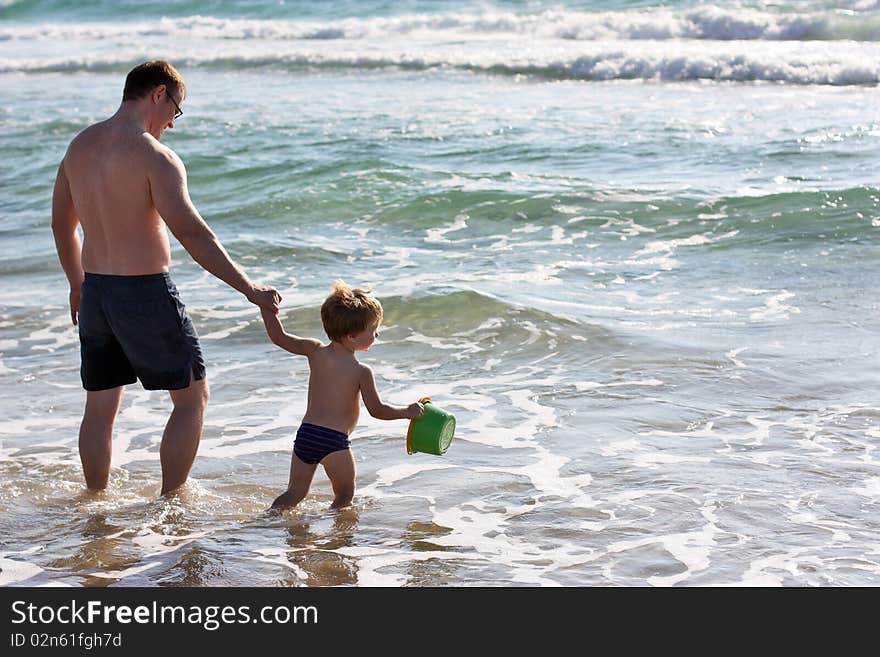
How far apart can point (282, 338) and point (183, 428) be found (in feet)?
2.21

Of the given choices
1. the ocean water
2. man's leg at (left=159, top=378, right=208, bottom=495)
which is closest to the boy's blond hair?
man's leg at (left=159, top=378, right=208, bottom=495)

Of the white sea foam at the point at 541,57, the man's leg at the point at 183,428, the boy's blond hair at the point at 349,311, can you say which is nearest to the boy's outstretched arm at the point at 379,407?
the boy's blond hair at the point at 349,311

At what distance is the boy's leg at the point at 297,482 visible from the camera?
4953 millimetres

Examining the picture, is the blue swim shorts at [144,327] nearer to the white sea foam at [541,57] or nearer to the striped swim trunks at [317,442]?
the striped swim trunks at [317,442]

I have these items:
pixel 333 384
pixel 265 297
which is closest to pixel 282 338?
pixel 265 297

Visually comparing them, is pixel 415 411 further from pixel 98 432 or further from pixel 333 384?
pixel 98 432

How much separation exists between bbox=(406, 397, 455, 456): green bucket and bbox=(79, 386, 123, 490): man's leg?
1288mm

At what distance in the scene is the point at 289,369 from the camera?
283 inches

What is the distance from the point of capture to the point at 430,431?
4.86 meters

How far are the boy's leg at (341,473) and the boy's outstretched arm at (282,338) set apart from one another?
45cm
